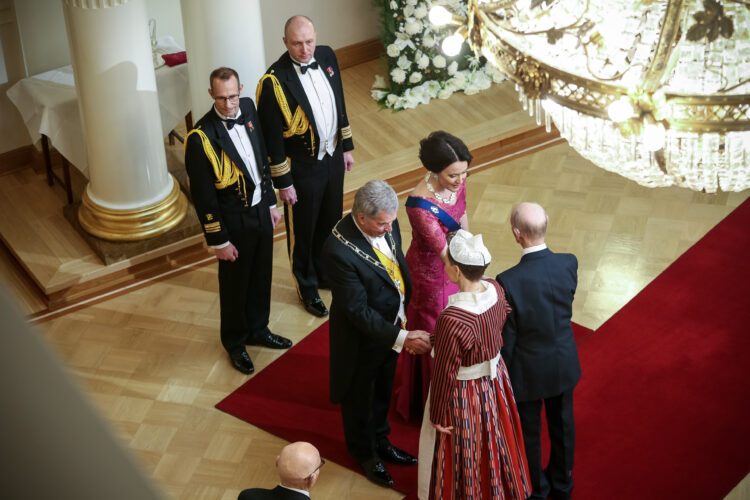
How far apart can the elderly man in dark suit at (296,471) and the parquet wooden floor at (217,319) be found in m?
1.43

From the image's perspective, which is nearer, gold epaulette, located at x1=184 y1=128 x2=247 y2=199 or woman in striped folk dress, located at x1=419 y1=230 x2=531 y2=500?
woman in striped folk dress, located at x1=419 y1=230 x2=531 y2=500

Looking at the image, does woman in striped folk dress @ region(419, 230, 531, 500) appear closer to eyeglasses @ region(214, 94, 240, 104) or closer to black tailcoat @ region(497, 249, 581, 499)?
black tailcoat @ region(497, 249, 581, 499)

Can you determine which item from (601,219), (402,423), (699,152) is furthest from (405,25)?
(699,152)

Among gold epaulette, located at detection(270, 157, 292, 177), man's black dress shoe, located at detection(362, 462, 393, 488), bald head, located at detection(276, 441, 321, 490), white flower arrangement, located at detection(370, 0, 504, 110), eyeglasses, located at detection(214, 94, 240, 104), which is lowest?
man's black dress shoe, located at detection(362, 462, 393, 488)

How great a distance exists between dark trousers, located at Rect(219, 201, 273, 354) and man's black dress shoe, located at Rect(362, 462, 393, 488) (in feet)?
4.20

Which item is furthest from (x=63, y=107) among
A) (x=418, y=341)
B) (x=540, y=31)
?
(x=540, y=31)

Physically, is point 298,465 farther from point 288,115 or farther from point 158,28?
point 158,28

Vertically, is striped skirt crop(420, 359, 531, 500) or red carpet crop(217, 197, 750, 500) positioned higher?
striped skirt crop(420, 359, 531, 500)

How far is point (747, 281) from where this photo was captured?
241 inches

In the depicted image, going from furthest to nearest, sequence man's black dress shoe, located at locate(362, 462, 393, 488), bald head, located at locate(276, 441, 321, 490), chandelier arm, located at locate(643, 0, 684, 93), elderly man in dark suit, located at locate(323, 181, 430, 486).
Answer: man's black dress shoe, located at locate(362, 462, 393, 488), elderly man in dark suit, located at locate(323, 181, 430, 486), bald head, located at locate(276, 441, 321, 490), chandelier arm, located at locate(643, 0, 684, 93)

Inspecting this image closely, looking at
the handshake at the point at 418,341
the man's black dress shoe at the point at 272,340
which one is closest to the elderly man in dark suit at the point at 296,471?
the handshake at the point at 418,341

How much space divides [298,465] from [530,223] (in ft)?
4.58

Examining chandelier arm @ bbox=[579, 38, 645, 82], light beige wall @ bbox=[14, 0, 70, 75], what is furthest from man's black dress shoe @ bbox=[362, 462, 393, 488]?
light beige wall @ bbox=[14, 0, 70, 75]

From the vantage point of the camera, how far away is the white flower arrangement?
8.07 metres
